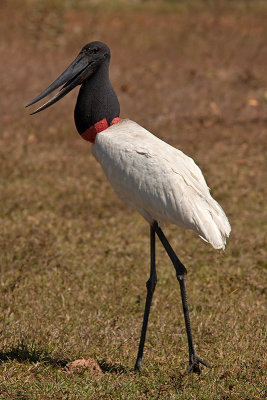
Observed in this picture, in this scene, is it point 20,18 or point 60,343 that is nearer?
point 60,343

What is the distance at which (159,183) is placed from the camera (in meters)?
3.26

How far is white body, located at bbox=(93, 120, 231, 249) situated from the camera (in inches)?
126

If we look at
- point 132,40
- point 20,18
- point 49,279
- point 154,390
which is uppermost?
point 20,18

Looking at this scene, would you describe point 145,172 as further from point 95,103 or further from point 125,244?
point 125,244

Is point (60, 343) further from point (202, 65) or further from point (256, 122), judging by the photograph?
point (202, 65)

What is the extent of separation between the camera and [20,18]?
13742 millimetres

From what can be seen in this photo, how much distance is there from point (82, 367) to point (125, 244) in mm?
2245

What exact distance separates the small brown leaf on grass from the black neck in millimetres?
1275

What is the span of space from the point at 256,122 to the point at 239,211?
3205 millimetres

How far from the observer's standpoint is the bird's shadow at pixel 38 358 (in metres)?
3.32

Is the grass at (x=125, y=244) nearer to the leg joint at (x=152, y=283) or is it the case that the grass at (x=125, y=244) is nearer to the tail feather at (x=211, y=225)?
the leg joint at (x=152, y=283)

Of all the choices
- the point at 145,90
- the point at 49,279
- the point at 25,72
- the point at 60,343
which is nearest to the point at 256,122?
the point at 145,90

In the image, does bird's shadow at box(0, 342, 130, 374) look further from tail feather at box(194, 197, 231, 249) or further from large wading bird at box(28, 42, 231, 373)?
tail feather at box(194, 197, 231, 249)

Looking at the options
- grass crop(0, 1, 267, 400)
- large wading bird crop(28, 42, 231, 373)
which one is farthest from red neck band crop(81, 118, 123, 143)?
grass crop(0, 1, 267, 400)
